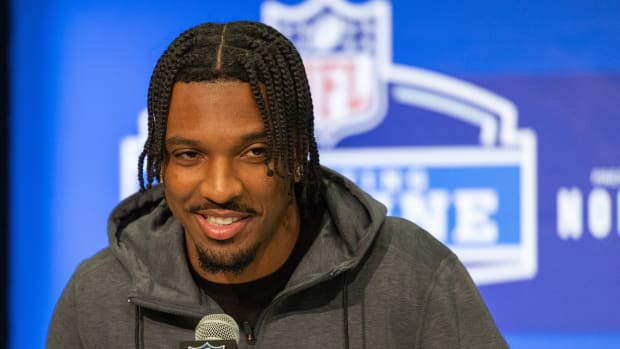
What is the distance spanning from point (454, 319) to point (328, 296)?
0.20 meters

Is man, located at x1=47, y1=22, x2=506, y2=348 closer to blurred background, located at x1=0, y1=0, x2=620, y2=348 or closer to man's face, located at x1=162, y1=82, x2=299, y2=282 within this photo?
man's face, located at x1=162, y1=82, x2=299, y2=282

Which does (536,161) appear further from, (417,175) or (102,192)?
(102,192)

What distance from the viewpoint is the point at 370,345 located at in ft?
4.35

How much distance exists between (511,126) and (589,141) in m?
0.23

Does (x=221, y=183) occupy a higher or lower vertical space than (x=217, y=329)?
higher

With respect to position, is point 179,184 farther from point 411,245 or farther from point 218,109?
point 411,245

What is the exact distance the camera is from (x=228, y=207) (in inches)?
48.1

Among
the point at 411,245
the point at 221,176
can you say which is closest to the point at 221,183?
the point at 221,176

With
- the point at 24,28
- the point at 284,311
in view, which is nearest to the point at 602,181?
the point at 284,311

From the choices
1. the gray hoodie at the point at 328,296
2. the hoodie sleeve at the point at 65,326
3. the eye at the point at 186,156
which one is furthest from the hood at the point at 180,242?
the eye at the point at 186,156

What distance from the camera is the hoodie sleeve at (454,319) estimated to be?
130cm

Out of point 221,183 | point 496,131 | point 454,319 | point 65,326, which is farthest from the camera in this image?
point 496,131

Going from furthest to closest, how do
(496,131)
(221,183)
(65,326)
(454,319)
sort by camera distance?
(496,131)
(65,326)
(454,319)
(221,183)

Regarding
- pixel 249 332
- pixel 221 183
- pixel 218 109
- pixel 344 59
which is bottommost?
pixel 249 332
